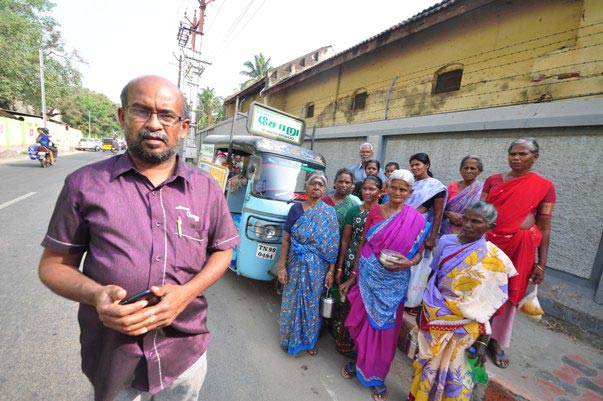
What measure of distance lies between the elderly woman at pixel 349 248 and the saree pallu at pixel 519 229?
1157 mm

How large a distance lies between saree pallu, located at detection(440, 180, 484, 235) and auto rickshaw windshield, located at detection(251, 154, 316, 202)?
1.82m

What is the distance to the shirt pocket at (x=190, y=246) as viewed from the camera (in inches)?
43.3

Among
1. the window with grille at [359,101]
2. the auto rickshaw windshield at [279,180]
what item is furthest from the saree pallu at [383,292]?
the window with grille at [359,101]

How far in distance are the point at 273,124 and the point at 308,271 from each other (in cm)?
296

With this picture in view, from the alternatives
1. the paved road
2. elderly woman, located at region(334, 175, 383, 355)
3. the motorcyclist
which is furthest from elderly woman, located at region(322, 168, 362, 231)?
the motorcyclist

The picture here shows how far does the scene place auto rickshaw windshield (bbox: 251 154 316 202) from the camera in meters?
3.58

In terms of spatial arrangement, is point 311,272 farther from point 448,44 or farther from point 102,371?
point 448,44

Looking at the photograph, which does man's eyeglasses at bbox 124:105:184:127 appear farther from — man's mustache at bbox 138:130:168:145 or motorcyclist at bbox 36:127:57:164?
motorcyclist at bbox 36:127:57:164

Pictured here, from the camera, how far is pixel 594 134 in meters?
3.26

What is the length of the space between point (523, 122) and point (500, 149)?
1.54 feet

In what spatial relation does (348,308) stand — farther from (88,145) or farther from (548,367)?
(88,145)

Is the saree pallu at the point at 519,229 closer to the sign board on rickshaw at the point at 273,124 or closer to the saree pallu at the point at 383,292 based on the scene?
the saree pallu at the point at 383,292

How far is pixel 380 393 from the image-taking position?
2.18 m

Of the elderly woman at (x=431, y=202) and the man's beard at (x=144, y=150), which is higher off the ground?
the man's beard at (x=144, y=150)
